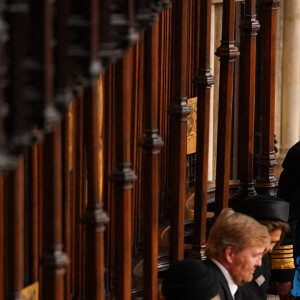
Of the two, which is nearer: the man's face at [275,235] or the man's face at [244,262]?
the man's face at [244,262]

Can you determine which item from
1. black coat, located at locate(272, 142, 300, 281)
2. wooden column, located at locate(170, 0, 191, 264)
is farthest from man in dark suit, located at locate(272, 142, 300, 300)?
wooden column, located at locate(170, 0, 191, 264)

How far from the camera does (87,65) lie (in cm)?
290

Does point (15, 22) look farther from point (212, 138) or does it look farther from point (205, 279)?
point (212, 138)

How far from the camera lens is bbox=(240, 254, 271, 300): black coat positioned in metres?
4.31

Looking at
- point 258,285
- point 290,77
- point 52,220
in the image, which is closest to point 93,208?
point 52,220

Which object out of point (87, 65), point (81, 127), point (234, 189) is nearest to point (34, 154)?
point (81, 127)

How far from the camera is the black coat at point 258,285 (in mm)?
4312

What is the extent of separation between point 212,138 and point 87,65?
187 inches

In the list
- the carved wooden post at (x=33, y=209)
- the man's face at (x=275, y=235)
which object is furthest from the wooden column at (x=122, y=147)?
the man's face at (x=275, y=235)

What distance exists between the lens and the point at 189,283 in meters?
3.52

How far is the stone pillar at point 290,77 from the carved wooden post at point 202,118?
12.6 ft

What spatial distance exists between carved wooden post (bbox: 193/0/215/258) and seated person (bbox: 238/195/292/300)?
182mm

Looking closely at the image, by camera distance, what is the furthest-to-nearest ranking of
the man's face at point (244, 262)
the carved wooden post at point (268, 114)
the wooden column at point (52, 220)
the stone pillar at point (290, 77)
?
the stone pillar at point (290, 77)
the carved wooden post at point (268, 114)
the man's face at point (244, 262)
the wooden column at point (52, 220)

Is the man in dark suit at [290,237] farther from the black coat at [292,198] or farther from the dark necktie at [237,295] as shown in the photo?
the dark necktie at [237,295]
